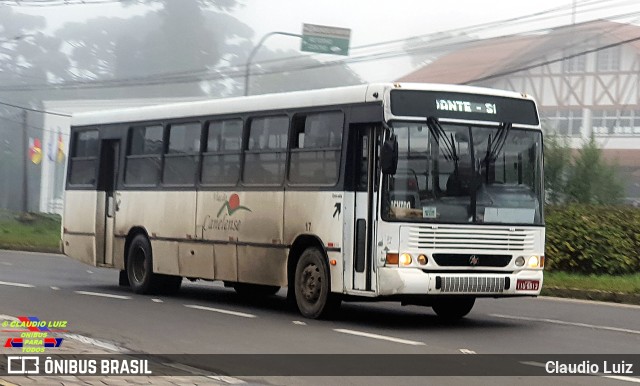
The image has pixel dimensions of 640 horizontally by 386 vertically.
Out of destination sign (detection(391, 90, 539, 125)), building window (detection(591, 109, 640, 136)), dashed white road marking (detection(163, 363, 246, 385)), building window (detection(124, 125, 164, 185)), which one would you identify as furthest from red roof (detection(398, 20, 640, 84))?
dashed white road marking (detection(163, 363, 246, 385))

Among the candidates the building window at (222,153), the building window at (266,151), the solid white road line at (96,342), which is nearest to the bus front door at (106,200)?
the building window at (222,153)

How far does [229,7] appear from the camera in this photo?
13812 centimetres

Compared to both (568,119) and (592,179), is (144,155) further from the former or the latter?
(568,119)

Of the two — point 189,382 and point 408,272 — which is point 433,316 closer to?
point 408,272

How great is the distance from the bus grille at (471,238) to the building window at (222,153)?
12.7ft

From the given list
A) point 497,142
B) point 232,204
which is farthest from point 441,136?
point 232,204

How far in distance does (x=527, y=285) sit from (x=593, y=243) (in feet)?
31.0

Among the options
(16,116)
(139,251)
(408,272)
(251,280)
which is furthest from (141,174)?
(16,116)

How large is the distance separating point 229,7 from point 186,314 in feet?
401

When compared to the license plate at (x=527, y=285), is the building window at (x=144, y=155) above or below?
above

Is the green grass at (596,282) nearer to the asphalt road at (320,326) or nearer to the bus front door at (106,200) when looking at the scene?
the asphalt road at (320,326)

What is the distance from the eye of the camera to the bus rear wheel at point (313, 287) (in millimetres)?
16672

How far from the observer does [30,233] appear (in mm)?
53969

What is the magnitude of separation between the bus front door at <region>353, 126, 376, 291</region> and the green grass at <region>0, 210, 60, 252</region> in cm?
2638
